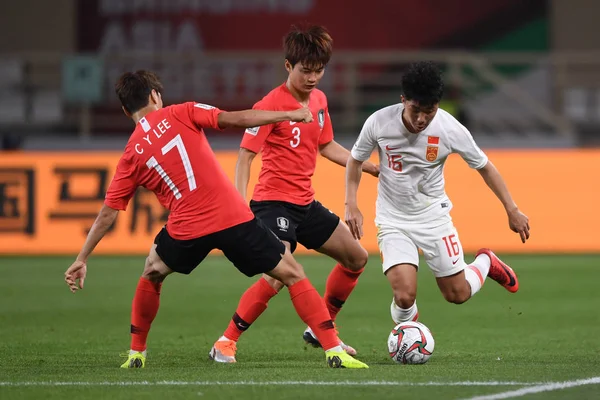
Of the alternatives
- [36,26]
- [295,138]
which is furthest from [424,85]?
[36,26]

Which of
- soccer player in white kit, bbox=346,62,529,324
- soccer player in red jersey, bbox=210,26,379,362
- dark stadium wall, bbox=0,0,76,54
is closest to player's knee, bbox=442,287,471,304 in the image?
soccer player in white kit, bbox=346,62,529,324

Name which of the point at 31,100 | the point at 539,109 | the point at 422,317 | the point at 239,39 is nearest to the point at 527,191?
the point at 539,109

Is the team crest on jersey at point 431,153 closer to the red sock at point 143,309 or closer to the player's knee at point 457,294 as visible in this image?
the player's knee at point 457,294

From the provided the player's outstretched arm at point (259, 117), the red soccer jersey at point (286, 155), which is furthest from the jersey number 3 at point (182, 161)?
the red soccer jersey at point (286, 155)

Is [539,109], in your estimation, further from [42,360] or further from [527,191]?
[42,360]

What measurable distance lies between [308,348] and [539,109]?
12407 mm

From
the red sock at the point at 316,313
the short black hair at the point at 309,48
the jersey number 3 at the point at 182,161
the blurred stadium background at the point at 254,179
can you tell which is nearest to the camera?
the jersey number 3 at the point at 182,161

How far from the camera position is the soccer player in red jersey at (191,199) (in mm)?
6723

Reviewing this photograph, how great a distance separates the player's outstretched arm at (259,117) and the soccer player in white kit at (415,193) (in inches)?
41.1

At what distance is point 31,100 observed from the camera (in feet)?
65.4

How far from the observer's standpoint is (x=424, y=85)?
7043 mm

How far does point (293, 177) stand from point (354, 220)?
0.54 m

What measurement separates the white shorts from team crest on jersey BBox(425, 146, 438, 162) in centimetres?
49

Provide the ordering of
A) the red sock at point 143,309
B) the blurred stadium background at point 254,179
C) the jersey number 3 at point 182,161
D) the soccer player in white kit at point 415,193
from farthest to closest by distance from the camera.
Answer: the soccer player in white kit at point 415,193
the red sock at point 143,309
the blurred stadium background at point 254,179
the jersey number 3 at point 182,161
